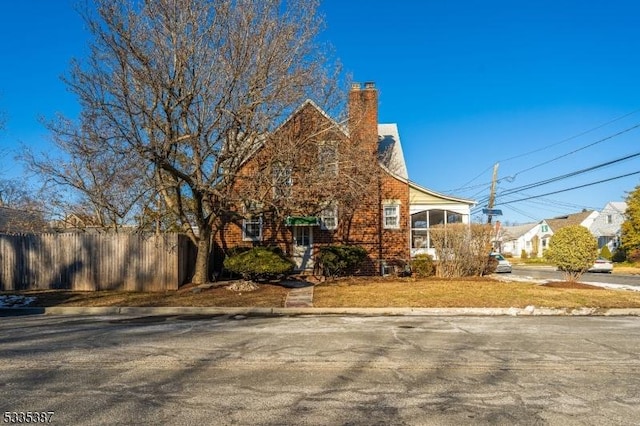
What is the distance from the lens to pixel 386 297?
14273mm

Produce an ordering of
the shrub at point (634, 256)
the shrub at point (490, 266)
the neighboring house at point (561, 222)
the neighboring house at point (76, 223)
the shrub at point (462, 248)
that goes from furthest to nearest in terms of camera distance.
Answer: the neighboring house at point (561, 222)
the shrub at point (634, 256)
the neighboring house at point (76, 223)
the shrub at point (490, 266)
the shrub at point (462, 248)

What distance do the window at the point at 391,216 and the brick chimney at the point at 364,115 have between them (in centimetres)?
349

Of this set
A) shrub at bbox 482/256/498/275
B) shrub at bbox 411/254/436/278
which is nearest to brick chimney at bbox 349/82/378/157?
shrub at bbox 411/254/436/278

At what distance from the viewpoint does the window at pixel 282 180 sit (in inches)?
611

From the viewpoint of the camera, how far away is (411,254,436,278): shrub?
20.8 metres

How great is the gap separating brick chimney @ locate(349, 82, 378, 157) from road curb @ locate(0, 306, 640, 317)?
6829 millimetres

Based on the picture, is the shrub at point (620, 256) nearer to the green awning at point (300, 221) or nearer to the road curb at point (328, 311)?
the green awning at point (300, 221)

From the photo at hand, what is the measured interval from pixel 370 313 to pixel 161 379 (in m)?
7.42

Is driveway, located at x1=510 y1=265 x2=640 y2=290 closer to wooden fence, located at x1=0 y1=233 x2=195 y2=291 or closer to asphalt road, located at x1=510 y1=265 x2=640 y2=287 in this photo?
asphalt road, located at x1=510 y1=265 x2=640 y2=287

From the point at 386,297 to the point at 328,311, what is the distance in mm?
2236

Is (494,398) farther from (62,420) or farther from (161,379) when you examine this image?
(62,420)

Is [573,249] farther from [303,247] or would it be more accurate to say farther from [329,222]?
[303,247]

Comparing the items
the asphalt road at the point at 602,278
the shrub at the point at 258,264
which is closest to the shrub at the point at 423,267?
the shrub at the point at 258,264

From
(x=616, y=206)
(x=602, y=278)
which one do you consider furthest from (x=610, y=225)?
(x=602, y=278)
